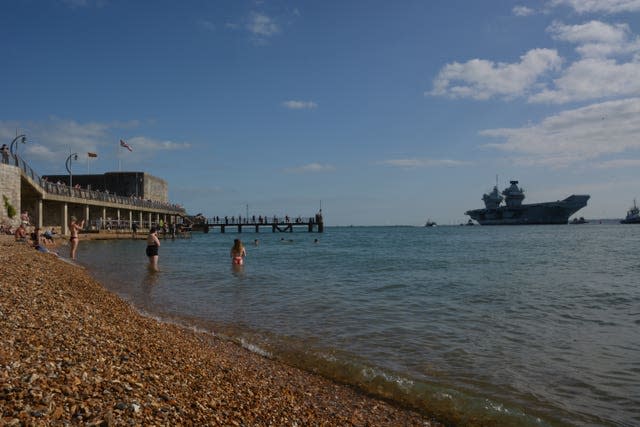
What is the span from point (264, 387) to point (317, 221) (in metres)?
74.2

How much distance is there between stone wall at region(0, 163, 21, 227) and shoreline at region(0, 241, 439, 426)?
73.6 feet

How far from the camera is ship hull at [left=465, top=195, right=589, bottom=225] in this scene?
371ft

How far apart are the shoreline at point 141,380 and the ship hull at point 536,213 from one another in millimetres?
123707

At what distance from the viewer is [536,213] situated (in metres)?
117

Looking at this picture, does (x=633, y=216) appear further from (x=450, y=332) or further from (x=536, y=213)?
(x=450, y=332)

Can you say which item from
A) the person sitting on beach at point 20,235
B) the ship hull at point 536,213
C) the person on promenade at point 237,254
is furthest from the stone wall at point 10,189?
the ship hull at point 536,213

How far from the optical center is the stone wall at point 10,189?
24.8 metres

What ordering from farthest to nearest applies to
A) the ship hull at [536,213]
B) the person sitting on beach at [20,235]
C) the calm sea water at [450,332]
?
the ship hull at [536,213], the person sitting on beach at [20,235], the calm sea water at [450,332]

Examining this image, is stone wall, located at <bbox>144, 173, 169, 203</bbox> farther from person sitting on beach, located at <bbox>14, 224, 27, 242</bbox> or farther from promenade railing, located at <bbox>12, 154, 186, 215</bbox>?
person sitting on beach, located at <bbox>14, 224, 27, 242</bbox>

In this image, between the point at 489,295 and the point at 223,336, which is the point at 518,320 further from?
the point at 223,336

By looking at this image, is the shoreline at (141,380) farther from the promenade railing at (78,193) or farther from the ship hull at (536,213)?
the ship hull at (536,213)

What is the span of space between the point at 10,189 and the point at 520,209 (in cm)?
12077

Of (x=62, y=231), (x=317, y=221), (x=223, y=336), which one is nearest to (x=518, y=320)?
(x=223, y=336)

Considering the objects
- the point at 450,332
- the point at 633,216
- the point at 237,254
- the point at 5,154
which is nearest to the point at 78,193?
the point at 5,154
